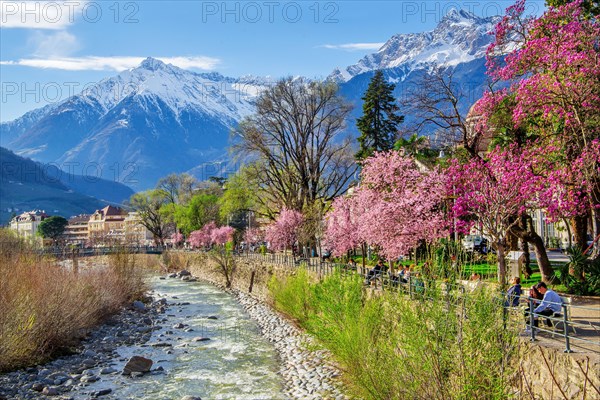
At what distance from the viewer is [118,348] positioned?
79.4ft

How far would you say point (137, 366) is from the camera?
19859 mm

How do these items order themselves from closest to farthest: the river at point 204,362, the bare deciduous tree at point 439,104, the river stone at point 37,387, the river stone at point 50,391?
the river stone at point 50,391
the river stone at point 37,387
the river at point 204,362
the bare deciduous tree at point 439,104

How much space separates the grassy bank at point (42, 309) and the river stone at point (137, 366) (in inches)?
126

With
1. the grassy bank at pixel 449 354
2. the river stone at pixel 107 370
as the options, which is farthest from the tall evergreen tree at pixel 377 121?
the grassy bank at pixel 449 354

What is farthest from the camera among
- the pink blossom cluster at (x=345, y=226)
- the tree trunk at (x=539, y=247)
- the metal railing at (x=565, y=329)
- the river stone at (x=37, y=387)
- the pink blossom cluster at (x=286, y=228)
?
the pink blossom cluster at (x=286, y=228)

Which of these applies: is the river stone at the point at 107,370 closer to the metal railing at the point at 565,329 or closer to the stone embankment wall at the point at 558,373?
the metal railing at the point at 565,329

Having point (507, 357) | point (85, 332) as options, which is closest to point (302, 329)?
point (85, 332)

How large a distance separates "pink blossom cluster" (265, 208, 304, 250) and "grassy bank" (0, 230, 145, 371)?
1777 cm

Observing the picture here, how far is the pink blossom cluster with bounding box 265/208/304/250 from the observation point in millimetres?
45094

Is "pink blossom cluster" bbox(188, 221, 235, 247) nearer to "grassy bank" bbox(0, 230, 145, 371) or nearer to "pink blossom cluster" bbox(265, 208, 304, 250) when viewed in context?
"pink blossom cluster" bbox(265, 208, 304, 250)

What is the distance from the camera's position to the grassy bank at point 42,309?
1822 cm

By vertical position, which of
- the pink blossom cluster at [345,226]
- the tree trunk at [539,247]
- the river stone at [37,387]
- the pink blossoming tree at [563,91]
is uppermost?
the pink blossoming tree at [563,91]

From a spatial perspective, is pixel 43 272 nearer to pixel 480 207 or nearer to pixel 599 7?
pixel 480 207

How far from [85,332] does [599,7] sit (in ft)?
91.0
